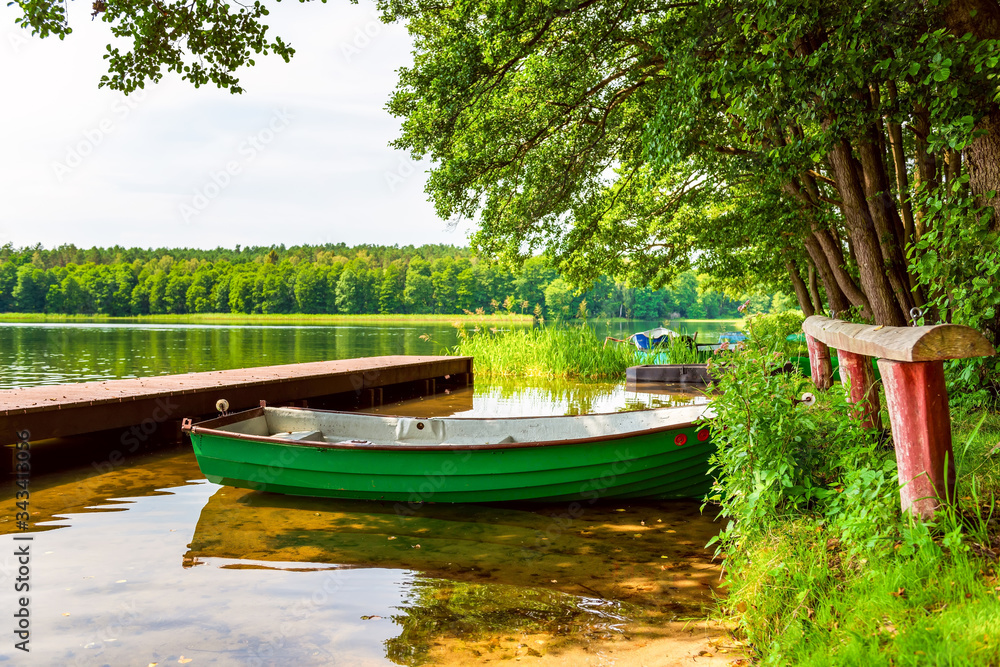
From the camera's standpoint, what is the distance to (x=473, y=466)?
676cm

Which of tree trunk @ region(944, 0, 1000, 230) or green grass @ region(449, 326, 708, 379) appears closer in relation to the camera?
tree trunk @ region(944, 0, 1000, 230)

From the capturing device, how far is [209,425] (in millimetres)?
7637

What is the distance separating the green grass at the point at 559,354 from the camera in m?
18.6

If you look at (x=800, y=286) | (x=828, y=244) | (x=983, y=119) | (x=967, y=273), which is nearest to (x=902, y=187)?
(x=828, y=244)

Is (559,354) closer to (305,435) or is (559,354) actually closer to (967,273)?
(305,435)

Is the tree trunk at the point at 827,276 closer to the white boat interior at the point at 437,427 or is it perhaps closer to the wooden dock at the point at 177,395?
the white boat interior at the point at 437,427

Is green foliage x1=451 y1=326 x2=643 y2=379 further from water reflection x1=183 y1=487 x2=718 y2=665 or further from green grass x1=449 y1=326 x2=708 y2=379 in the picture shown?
water reflection x1=183 y1=487 x2=718 y2=665

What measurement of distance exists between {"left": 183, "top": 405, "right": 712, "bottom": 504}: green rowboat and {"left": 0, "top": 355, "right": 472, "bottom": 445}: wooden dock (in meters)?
2.41

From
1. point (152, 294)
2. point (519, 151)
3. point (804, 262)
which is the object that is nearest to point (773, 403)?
point (519, 151)

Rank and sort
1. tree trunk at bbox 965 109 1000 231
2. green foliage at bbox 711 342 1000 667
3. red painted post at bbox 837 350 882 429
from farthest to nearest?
tree trunk at bbox 965 109 1000 231 < red painted post at bbox 837 350 882 429 < green foliage at bbox 711 342 1000 667

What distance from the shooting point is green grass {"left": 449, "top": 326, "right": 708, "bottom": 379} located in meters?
18.6

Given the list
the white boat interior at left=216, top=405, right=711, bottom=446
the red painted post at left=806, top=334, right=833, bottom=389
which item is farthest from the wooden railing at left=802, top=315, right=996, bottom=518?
the white boat interior at left=216, top=405, right=711, bottom=446

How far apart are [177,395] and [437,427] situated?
14.9 ft

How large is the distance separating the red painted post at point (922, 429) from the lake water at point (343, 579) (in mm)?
1318
